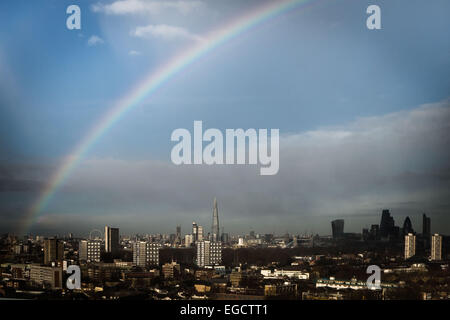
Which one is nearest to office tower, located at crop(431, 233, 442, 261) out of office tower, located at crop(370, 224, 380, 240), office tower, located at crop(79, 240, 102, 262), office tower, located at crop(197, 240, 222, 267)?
office tower, located at crop(370, 224, 380, 240)

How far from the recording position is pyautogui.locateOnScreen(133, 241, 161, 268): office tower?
690 centimetres

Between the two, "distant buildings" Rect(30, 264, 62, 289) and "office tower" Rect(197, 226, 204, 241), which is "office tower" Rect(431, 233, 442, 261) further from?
"distant buildings" Rect(30, 264, 62, 289)

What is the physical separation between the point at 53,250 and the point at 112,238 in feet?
2.53

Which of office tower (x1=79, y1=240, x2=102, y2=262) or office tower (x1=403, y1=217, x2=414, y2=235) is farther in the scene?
office tower (x1=79, y1=240, x2=102, y2=262)

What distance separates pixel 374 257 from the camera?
21.2 feet

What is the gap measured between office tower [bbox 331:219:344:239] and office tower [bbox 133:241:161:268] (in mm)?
2404

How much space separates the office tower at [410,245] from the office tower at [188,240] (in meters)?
2.82

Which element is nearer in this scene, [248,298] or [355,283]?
[248,298]

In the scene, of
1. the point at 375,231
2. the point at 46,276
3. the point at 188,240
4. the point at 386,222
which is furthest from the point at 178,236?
the point at 386,222

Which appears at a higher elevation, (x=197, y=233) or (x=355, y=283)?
(x=197, y=233)
